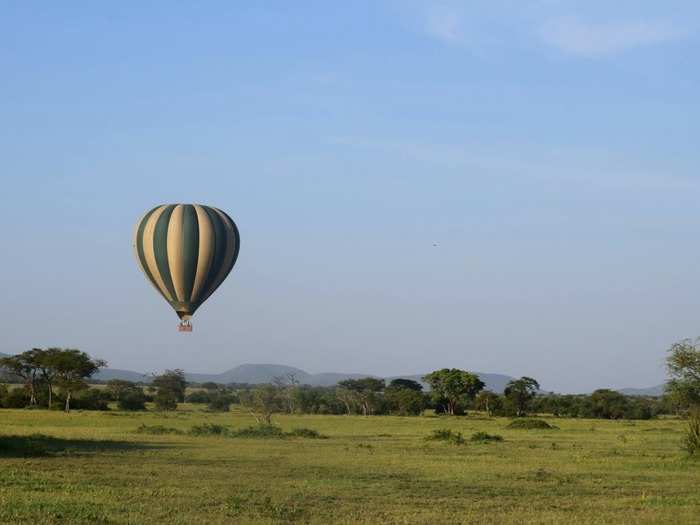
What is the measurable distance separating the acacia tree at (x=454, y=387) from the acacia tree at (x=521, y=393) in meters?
3.34

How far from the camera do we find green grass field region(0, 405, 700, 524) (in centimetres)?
1945

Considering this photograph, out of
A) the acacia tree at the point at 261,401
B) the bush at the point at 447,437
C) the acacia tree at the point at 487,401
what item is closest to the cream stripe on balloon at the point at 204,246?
the bush at the point at 447,437

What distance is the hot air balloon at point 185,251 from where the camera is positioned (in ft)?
145

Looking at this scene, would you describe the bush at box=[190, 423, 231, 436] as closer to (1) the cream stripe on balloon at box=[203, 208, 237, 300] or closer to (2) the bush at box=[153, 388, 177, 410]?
(1) the cream stripe on balloon at box=[203, 208, 237, 300]

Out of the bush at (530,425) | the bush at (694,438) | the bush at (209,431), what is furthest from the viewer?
the bush at (530,425)

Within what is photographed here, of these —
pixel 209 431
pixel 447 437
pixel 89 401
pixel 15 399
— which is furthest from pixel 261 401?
pixel 15 399

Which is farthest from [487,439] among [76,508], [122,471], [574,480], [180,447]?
[76,508]

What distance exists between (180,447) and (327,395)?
6903 centimetres

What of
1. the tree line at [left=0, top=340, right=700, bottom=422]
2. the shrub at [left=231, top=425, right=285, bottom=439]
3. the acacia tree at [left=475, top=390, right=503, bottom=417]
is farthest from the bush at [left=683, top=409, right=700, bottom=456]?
the acacia tree at [left=475, top=390, right=503, bottom=417]

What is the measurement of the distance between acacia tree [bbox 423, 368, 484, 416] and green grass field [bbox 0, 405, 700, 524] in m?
58.3

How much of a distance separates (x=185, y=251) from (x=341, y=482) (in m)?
20.0

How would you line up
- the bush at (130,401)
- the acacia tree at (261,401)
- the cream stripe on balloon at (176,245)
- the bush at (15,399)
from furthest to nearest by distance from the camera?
the bush at (130,401), the bush at (15,399), the acacia tree at (261,401), the cream stripe on balloon at (176,245)

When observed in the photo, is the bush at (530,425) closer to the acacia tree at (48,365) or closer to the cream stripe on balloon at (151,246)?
the cream stripe on balloon at (151,246)

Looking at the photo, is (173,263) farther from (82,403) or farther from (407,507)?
(82,403)
